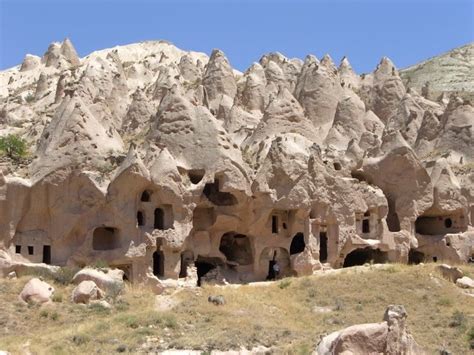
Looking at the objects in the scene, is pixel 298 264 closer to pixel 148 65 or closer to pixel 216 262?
pixel 216 262

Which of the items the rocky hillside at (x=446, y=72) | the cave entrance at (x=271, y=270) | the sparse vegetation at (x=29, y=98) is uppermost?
the rocky hillside at (x=446, y=72)

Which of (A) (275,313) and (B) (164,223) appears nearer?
(A) (275,313)

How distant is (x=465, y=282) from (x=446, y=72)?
70.9 metres

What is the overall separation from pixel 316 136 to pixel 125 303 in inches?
707

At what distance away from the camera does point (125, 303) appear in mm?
27719

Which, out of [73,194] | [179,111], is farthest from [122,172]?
[179,111]

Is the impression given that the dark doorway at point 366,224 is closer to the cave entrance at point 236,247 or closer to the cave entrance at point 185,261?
the cave entrance at point 236,247

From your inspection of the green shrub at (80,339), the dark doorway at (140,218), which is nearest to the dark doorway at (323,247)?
the dark doorway at (140,218)

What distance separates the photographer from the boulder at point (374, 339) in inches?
656

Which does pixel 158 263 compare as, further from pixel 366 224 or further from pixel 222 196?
pixel 366 224

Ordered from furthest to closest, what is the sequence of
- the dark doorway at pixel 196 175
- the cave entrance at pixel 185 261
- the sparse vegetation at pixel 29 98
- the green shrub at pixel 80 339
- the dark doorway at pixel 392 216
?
1. the sparse vegetation at pixel 29 98
2. the dark doorway at pixel 392 216
3. the dark doorway at pixel 196 175
4. the cave entrance at pixel 185 261
5. the green shrub at pixel 80 339

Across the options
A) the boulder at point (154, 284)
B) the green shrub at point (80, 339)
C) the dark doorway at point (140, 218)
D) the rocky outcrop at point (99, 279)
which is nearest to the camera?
the green shrub at point (80, 339)

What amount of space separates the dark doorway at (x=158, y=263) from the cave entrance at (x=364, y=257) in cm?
1023

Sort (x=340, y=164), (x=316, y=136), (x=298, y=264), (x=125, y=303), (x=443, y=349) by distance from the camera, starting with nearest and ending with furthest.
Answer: (x=443, y=349), (x=125, y=303), (x=298, y=264), (x=340, y=164), (x=316, y=136)
